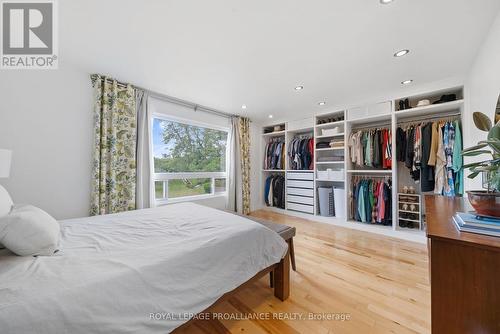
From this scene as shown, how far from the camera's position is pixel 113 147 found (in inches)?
89.9

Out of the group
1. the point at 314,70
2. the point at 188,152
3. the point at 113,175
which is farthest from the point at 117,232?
the point at 314,70

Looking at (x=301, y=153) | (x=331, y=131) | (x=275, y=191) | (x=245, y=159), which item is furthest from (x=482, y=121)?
(x=275, y=191)

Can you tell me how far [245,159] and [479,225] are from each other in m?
3.46

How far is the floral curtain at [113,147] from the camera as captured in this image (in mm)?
2180

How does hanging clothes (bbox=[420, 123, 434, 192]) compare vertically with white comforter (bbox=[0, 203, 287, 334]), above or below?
above

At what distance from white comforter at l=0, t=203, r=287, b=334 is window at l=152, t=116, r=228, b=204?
1.47 metres

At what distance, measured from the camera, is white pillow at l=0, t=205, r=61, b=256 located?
90 cm

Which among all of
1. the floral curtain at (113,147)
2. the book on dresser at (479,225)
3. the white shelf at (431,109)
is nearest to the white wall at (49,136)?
the floral curtain at (113,147)

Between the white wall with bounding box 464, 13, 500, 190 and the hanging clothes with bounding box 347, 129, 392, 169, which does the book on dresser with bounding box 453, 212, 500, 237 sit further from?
the hanging clothes with bounding box 347, 129, 392, 169

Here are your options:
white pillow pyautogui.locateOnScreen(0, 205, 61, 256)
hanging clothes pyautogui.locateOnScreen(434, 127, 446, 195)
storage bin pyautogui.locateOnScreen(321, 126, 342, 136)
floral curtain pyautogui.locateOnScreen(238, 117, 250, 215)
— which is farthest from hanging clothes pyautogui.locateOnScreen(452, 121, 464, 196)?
A: white pillow pyautogui.locateOnScreen(0, 205, 61, 256)

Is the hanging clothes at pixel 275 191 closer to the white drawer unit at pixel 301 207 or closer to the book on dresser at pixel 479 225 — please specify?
the white drawer unit at pixel 301 207

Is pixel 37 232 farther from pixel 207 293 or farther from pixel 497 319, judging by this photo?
pixel 497 319

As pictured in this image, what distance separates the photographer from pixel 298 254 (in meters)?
2.30

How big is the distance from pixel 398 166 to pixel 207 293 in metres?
3.32
